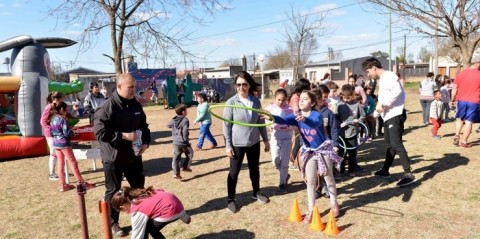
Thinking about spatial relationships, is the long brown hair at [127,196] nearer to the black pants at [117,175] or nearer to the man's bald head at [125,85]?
the black pants at [117,175]

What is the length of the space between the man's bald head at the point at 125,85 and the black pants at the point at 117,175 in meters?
0.89

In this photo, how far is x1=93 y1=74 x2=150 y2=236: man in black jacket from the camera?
4.29 meters

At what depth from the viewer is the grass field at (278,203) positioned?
4.62m

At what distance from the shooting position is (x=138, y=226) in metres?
3.73

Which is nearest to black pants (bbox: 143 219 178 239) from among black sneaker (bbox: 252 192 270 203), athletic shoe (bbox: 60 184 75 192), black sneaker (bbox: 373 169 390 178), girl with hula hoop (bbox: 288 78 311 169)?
black sneaker (bbox: 252 192 270 203)

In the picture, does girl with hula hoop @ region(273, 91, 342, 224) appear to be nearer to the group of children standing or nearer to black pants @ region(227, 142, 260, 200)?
black pants @ region(227, 142, 260, 200)

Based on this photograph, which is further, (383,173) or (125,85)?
(383,173)

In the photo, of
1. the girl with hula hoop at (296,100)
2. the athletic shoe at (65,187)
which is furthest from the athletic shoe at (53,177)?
the girl with hula hoop at (296,100)

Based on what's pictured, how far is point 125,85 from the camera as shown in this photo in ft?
14.2

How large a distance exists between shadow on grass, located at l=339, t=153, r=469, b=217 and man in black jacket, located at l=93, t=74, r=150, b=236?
3122 mm

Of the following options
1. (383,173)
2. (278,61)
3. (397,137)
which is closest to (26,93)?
(383,173)

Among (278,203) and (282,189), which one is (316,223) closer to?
(278,203)

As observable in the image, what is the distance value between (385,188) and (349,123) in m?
1.30

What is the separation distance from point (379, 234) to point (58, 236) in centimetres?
423
